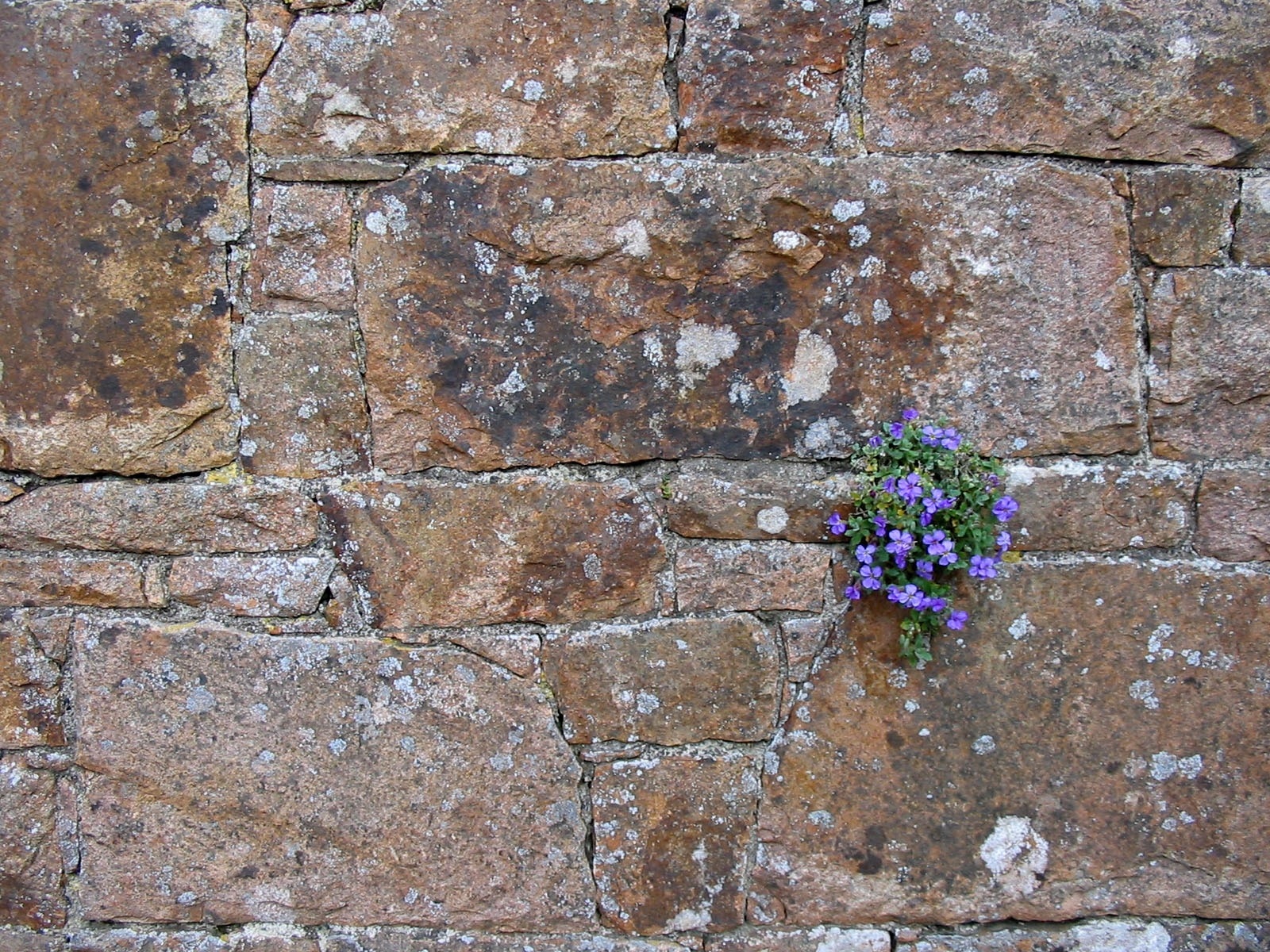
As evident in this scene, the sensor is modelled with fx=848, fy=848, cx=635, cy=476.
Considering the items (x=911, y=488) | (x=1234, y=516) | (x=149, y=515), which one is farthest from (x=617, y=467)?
(x=1234, y=516)

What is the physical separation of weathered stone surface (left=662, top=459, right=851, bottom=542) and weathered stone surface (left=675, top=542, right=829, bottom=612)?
29mm

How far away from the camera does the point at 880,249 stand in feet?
6.12

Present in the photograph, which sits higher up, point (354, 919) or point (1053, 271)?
point (1053, 271)

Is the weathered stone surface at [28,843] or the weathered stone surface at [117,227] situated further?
the weathered stone surface at [28,843]

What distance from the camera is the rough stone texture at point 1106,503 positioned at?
6.16ft

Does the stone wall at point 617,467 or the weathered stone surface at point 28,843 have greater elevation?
the stone wall at point 617,467

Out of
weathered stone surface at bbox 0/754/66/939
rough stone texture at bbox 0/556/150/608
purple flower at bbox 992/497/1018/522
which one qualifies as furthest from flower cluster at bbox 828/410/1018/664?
weathered stone surface at bbox 0/754/66/939

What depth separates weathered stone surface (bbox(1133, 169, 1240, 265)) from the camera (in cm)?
185

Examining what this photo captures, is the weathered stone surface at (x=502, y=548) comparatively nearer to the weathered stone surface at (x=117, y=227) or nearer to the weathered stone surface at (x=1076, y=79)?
the weathered stone surface at (x=117, y=227)

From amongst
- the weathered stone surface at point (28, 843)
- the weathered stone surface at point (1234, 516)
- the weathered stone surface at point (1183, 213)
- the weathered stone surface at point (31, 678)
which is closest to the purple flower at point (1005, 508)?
the weathered stone surface at point (1234, 516)

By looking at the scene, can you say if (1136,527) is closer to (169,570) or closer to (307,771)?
(307,771)

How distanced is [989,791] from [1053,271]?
1172 mm

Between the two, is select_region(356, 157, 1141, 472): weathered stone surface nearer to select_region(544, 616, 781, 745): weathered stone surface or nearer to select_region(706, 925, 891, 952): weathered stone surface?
select_region(544, 616, 781, 745): weathered stone surface

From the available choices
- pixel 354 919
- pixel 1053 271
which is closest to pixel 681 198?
pixel 1053 271
